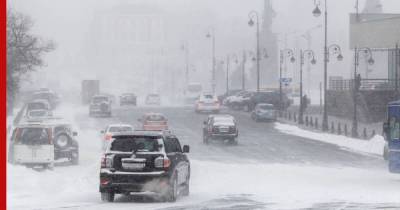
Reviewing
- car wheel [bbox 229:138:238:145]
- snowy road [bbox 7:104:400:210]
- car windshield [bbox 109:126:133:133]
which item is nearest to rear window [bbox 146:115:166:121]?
snowy road [bbox 7:104:400:210]

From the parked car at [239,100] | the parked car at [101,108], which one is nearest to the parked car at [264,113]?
the parked car at [101,108]

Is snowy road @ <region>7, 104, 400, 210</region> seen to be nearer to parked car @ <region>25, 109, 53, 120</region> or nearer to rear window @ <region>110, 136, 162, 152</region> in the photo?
rear window @ <region>110, 136, 162, 152</region>

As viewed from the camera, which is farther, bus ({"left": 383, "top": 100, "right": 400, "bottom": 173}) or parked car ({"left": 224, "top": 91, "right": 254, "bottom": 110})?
parked car ({"left": 224, "top": 91, "right": 254, "bottom": 110})

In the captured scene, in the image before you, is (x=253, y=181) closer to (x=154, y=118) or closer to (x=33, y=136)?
(x=33, y=136)

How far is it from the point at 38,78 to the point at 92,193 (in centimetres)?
15512

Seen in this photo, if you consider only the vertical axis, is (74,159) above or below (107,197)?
below

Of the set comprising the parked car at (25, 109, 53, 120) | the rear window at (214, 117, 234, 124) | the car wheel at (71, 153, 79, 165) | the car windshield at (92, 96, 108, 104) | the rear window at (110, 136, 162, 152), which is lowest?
the car wheel at (71, 153, 79, 165)

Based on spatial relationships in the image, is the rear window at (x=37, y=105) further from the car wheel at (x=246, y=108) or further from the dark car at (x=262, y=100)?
the car wheel at (x=246, y=108)

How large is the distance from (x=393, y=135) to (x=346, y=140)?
2545cm

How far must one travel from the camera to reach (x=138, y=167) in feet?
71.2

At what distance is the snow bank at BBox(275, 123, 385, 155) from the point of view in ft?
160

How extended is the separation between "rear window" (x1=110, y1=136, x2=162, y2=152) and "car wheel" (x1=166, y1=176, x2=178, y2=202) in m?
0.85

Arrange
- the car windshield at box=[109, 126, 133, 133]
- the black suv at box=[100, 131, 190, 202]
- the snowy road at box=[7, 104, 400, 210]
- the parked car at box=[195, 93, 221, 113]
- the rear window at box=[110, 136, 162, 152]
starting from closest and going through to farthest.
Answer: the snowy road at box=[7, 104, 400, 210] < the black suv at box=[100, 131, 190, 202] < the rear window at box=[110, 136, 162, 152] < the car windshield at box=[109, 126, 133, 133] < the parked car at box=[195, 93, 221, 113]

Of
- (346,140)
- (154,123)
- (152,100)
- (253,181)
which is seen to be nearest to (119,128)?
(154,123)
